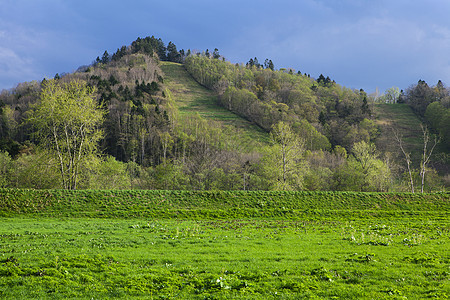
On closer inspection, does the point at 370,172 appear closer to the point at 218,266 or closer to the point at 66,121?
the point at 66,121

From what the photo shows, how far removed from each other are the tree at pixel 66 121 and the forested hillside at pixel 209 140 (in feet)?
0.66

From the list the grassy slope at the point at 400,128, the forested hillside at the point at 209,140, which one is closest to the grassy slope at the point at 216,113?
the forested hillside at the point at 209,140

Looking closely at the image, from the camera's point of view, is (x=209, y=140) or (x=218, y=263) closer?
(x=218, y=263)

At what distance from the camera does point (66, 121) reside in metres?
46.9

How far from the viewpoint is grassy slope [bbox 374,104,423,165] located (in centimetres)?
13575

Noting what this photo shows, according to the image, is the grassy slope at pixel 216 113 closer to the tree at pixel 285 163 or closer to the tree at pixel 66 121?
the tree at pixel 285 163

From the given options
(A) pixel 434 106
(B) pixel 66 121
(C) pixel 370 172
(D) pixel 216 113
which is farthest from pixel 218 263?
(A) pixel 434 106

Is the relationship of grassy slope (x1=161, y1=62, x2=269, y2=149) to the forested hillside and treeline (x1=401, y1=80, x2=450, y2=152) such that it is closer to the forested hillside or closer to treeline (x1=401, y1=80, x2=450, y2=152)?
the forested hillside

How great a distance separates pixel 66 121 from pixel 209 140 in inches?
2756

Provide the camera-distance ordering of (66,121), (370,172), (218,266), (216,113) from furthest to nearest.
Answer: (216,113)
(370,172)
(66,121)
(218,266)

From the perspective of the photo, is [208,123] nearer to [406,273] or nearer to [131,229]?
[131,229]

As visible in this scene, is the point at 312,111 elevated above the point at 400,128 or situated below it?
above

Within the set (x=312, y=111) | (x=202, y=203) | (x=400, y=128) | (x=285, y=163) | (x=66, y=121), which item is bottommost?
(x=202, y=203)

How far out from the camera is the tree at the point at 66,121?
1823 inches
